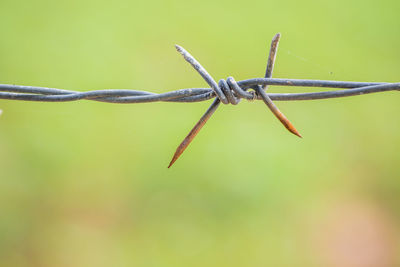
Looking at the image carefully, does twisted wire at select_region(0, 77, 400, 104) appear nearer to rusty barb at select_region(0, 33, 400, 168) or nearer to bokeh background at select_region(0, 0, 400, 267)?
rusty barb at select_region(0, 33, 400, 168)

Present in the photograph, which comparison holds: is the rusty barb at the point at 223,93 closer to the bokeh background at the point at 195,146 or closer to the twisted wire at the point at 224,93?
the twisted wire at the point at 224,93

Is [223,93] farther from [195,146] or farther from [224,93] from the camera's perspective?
[195,146]

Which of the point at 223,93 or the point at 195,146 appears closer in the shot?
the point at 223,93

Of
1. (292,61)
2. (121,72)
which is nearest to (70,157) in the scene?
(121,72)

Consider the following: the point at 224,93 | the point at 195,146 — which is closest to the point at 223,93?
the point at 224,93

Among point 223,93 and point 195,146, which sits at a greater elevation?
point 223,93

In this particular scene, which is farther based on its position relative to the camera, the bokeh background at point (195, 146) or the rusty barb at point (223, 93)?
the bokeh background at point (195, 146)

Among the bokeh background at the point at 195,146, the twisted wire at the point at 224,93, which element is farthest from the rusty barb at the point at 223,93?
the bokeh background at the point at 195,146
